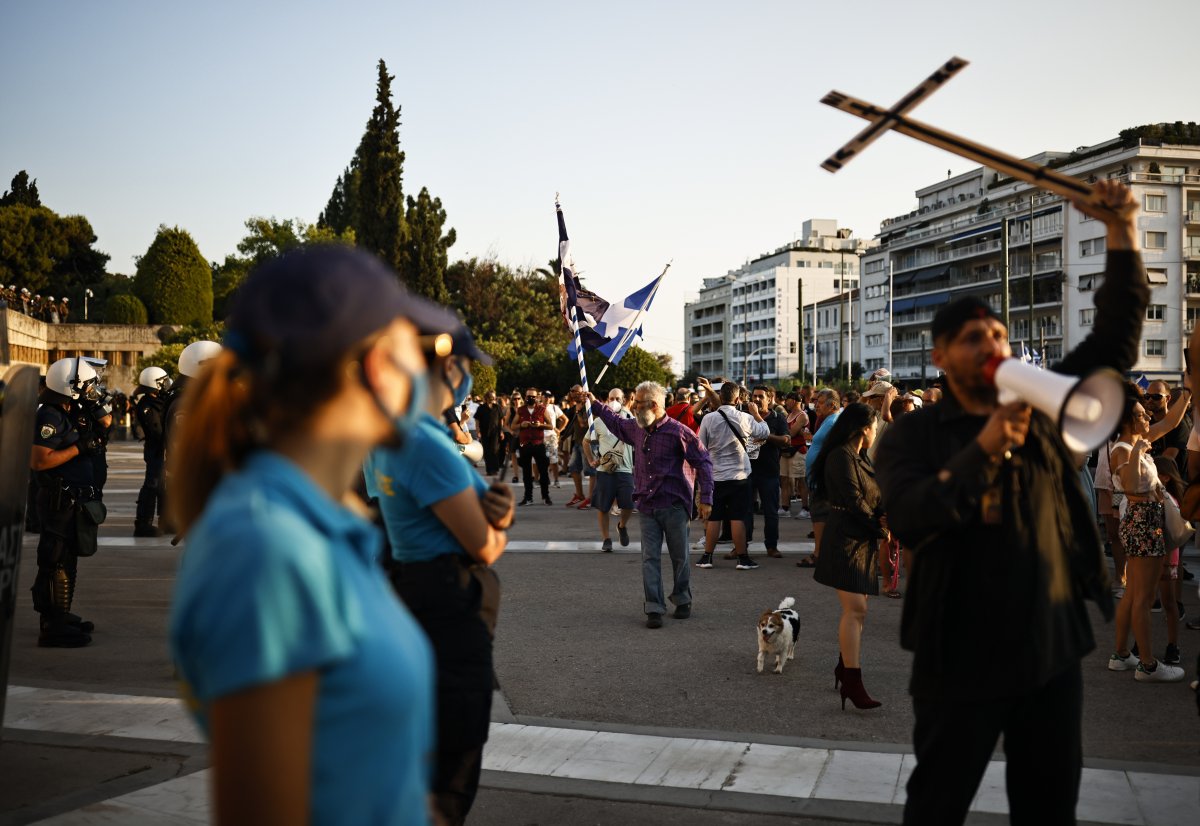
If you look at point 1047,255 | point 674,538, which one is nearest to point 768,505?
point 674,538

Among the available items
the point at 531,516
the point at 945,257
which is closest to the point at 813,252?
the point at 945,257

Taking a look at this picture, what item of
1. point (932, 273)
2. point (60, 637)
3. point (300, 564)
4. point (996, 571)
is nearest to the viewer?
point (300, 564)

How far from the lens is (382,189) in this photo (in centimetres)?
5450

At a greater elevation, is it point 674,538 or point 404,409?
point 404,409

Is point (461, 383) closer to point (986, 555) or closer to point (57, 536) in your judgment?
point (986, 555)

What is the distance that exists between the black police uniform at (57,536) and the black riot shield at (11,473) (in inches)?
186

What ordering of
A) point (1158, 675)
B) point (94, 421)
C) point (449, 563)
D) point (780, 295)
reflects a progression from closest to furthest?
1. point (449, 563)
2. point (1158, 675)
3. point (94, 421)
4. point (780, 295)

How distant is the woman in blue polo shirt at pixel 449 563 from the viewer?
3.14m

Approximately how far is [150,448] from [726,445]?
25.2ft

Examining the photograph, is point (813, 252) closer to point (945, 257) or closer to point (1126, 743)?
point (945, 257)

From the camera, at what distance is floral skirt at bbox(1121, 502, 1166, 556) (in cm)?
703

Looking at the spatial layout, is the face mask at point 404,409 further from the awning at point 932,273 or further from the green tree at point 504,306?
the awning at point 932,273

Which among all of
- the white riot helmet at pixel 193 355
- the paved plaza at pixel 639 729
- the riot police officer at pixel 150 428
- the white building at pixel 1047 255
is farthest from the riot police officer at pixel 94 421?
the white building at pixel 1047 255

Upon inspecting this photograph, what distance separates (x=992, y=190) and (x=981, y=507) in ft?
336
